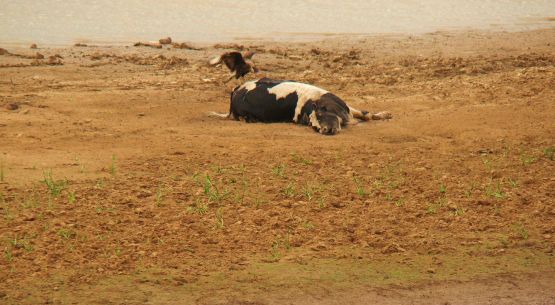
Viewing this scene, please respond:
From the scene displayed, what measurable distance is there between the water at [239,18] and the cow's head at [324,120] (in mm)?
7354

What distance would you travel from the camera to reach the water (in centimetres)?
1792

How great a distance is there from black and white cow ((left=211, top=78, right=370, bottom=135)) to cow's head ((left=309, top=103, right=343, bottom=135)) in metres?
0.01

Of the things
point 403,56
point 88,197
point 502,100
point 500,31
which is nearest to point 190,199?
point 88,197

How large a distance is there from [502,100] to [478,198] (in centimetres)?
375

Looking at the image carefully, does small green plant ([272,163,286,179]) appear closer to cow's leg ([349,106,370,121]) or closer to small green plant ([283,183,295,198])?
small green plant ([283,183,295,198])

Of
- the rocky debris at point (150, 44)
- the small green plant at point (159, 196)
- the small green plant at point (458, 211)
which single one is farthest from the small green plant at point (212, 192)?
the rocky debris at point (150, 44)

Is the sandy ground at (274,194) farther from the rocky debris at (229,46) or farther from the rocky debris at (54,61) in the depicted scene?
the rocky debris at (229,46)

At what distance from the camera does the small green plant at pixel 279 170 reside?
820 centimetres

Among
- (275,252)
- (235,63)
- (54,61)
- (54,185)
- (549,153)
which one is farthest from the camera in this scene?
(54,61)

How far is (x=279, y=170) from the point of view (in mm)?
8297

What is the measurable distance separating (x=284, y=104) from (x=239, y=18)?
10.3 m

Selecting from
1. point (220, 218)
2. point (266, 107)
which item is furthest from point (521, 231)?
point (266, 107)

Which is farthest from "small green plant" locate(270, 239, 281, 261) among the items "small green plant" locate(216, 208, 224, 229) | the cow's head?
the cow's head

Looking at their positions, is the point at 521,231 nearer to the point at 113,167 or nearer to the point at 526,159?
the point at 526,159
